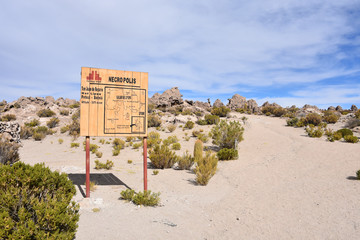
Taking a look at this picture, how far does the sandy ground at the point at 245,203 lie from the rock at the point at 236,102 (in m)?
31.4

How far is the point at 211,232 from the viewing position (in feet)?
17.3

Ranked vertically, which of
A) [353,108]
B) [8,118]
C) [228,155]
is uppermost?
[353,108]

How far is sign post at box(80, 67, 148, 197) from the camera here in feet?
21.4

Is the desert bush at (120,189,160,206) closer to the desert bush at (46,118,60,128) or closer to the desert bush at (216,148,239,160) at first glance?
the desert bush at (216,148,239,160)

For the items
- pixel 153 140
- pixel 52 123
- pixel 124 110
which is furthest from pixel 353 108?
pixel 52 123

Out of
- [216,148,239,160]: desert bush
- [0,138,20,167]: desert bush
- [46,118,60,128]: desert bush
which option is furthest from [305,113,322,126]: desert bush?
[46,118,60,128]: desert bush

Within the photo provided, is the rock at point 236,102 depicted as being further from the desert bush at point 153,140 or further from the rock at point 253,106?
the desert bush at point 153,140

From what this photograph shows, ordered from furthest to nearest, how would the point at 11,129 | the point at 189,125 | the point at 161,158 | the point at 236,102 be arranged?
the point at 236,102 → the point at 189,125 → the point at 11,129 → the point at 161,158

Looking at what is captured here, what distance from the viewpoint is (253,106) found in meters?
42.8

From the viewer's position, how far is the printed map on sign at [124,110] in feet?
22.2

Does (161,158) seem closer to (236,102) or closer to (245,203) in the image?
(245,203)

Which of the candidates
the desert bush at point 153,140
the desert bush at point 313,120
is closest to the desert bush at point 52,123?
the desert bush at point 153,140

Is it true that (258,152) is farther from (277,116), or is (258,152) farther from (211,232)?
(277,116)

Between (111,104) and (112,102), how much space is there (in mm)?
67
